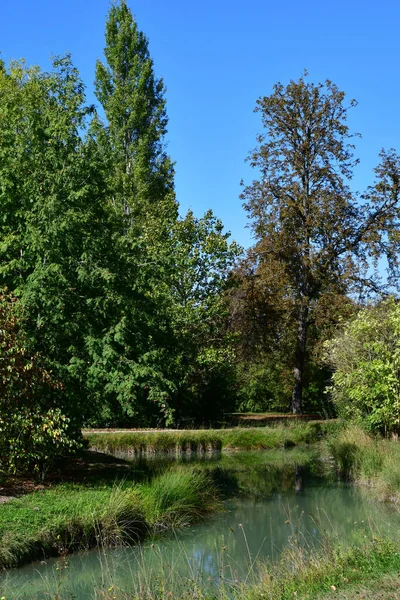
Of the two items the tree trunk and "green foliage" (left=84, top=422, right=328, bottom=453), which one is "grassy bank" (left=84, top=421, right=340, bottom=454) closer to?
"green foliage" (left=84, top=422, right=328, bottom=453)

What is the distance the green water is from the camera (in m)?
8.67

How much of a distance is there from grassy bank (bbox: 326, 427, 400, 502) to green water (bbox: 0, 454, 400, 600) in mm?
458

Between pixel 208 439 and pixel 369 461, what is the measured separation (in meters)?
7.98

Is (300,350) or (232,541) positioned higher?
(300,350)

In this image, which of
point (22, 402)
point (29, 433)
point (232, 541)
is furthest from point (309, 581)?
point (22, 402)

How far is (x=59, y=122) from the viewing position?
15.4 metres

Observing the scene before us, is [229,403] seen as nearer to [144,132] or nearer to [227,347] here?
[227,347]

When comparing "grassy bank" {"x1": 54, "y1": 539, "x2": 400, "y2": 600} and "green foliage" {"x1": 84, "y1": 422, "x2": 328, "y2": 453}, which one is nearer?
"grassy bank" {"x1": 54, "y1": 539, "x2": 400, "y2": 600}

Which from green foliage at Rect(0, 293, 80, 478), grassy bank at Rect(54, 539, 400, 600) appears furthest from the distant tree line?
grassy bank at Rect(54, 539, 400, 600)

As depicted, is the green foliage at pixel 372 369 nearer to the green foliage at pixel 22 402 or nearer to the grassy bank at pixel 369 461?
the grassy bank at pixel 369 461

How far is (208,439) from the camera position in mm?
23125

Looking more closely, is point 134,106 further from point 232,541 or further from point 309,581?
point 309,581

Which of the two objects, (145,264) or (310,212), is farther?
(310,212)

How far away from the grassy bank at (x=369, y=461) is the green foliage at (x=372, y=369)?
→ 28.0 inches
